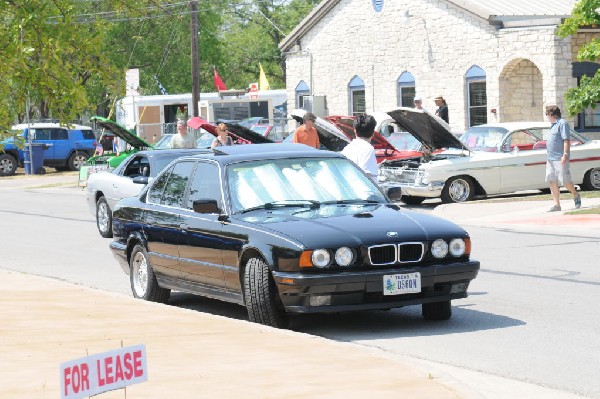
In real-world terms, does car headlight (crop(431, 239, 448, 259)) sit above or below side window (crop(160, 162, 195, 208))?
below

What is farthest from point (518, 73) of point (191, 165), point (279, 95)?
point (191, 165)

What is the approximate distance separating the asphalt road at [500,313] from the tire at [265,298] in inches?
16.6

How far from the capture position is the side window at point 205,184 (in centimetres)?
1180

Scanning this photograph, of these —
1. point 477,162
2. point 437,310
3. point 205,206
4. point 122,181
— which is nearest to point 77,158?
point 477,162

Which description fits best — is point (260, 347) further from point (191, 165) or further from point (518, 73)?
point (518, 73)

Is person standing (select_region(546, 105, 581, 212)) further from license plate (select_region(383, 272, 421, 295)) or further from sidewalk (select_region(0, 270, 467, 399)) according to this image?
license plate (select_region(383, 272, 421, 295))

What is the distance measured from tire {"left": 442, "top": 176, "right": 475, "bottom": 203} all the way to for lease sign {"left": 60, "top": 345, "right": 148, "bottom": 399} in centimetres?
1958

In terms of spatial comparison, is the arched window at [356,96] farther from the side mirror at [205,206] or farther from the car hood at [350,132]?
the side mirror at [205,206]

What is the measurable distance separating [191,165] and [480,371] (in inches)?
180

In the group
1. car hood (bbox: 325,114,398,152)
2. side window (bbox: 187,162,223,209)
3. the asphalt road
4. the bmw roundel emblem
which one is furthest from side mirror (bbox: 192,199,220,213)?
the bmw roundel emblem

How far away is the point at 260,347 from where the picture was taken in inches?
368

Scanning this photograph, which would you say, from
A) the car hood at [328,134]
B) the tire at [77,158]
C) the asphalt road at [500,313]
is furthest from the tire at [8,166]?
the asphalt road at [500,313]

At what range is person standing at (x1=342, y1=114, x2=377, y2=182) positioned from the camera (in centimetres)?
1444

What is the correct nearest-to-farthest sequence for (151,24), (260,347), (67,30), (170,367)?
(170,367) < (260,347) < (67,30) < (151,24)
